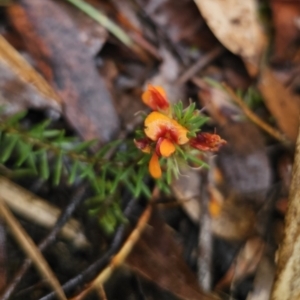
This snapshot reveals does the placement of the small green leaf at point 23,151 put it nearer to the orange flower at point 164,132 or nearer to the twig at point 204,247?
the orange flower at point 164,132

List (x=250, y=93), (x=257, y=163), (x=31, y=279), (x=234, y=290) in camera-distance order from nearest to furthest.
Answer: (x=31, y=279) < (x=234, y=290) < (x=257, y=163) < (x=250, y=93)

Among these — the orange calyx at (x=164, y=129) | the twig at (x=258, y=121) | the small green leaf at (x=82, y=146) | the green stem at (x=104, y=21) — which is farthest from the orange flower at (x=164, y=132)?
the green stem at (x=104, y=21)

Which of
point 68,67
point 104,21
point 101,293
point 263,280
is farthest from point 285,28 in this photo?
point 101,293

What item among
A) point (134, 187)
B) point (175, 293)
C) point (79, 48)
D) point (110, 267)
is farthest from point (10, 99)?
point (175, 293)

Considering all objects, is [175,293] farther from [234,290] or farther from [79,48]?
[79,48]

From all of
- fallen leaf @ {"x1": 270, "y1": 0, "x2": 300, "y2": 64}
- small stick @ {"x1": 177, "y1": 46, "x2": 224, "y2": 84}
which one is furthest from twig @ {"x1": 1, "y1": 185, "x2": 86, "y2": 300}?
fallen leaf @ {"x1": 270, "y1": 0, "x2": 300, "y2": 64}

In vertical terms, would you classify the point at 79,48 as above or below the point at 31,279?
above
